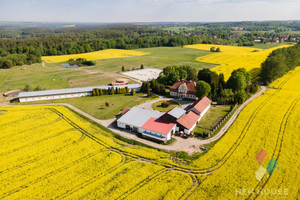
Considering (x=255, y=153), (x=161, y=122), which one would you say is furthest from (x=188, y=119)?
(x=255, y=153)

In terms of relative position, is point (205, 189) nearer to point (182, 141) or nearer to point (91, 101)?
point (182, 141)

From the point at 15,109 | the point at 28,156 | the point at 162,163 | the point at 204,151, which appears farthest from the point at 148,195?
the point at 15,109

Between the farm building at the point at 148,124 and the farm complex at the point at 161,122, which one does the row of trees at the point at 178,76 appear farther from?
the farm building at the point at 148,124

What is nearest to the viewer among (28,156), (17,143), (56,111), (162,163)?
(162,163)

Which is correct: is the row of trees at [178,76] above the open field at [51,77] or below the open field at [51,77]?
above

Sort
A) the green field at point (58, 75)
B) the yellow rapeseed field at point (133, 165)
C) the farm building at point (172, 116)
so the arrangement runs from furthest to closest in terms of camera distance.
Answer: the green field at point (58, 75) < the farm building at point (172, 116) < the yellow rapeseed field at point (133, 165)

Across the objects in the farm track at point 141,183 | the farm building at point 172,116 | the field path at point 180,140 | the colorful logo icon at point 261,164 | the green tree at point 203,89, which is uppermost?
the green tree at point 203,89

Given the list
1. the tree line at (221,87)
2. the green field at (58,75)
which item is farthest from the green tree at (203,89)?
the green field at (58,75)

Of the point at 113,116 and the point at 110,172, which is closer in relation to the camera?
the point at 110,172
